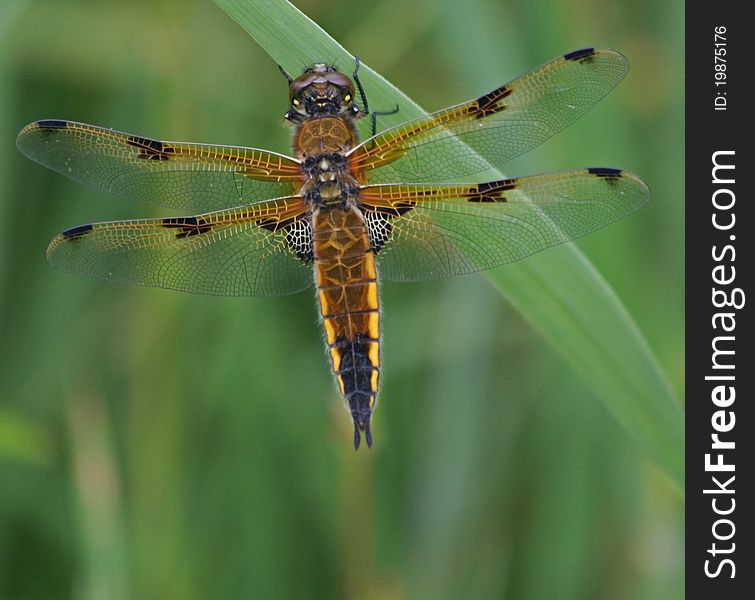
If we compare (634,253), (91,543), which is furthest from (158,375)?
(634,253)

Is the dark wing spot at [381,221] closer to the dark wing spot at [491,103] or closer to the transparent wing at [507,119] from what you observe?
the transparent wing at [507,119]

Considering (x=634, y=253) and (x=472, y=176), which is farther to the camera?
(x=634, y=253)

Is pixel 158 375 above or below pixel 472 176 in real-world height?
below

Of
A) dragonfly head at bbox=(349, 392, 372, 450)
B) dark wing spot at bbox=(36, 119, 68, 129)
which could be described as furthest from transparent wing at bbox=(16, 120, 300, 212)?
dragonfly head at bbox=(349, 392, 372, 450)

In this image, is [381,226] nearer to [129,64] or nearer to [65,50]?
[129,64]

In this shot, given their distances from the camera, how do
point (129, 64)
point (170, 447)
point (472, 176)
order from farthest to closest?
point (129, 64) < point (170, 447) < point (472, 176)

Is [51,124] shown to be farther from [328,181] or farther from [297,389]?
[297,389]

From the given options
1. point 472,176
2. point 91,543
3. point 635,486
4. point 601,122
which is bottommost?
point 91,543

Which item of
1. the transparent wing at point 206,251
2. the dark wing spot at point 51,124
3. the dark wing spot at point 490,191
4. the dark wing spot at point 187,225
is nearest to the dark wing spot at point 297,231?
the transparent wing at point 206,251
